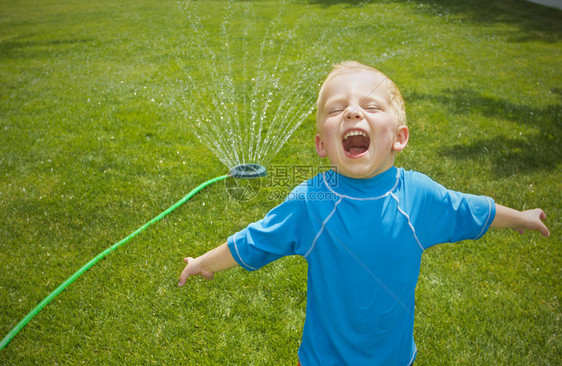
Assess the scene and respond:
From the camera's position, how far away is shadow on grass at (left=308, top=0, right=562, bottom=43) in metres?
10.8

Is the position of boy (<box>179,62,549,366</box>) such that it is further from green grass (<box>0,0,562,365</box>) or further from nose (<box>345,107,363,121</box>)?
green grass (<box>0,0,562,365</box>)

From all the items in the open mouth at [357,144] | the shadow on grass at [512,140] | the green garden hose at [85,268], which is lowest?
the green garden hose at [85,268]

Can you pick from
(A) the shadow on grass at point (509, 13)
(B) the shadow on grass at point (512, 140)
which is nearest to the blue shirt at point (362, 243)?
(B) the shadow on grass at point (512, 140)

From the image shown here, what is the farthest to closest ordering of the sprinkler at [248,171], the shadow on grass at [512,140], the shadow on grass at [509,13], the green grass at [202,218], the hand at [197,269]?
the shadow on grass at [509,13], the shadow on grass at [512,140], the sprinkler at [248,171], the green grass at [202,218], the hand at [197,269]

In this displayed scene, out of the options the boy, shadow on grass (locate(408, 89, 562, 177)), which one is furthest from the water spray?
shadow on grass (locate(408, 89, 562, 177))

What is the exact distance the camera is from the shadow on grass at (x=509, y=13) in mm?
10836

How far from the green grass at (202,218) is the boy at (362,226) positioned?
1139 millimetres

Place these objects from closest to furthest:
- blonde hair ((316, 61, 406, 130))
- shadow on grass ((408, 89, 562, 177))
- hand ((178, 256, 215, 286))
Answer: blonde hair ((316, 61, 406, 130)) < hand ((178, 256, 215, 286)) < shadow on grass ((408, 89, 562, 177))

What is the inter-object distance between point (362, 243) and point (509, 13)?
48.3 ft

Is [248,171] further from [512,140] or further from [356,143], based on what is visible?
[512,140]

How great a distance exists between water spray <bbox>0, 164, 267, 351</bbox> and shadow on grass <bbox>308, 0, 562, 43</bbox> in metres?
9.24

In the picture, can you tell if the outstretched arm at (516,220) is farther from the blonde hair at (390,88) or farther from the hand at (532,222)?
the blonde hair at (390,88)

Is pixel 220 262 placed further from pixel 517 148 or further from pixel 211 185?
pixel 517 148

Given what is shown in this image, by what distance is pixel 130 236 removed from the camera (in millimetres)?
3578
